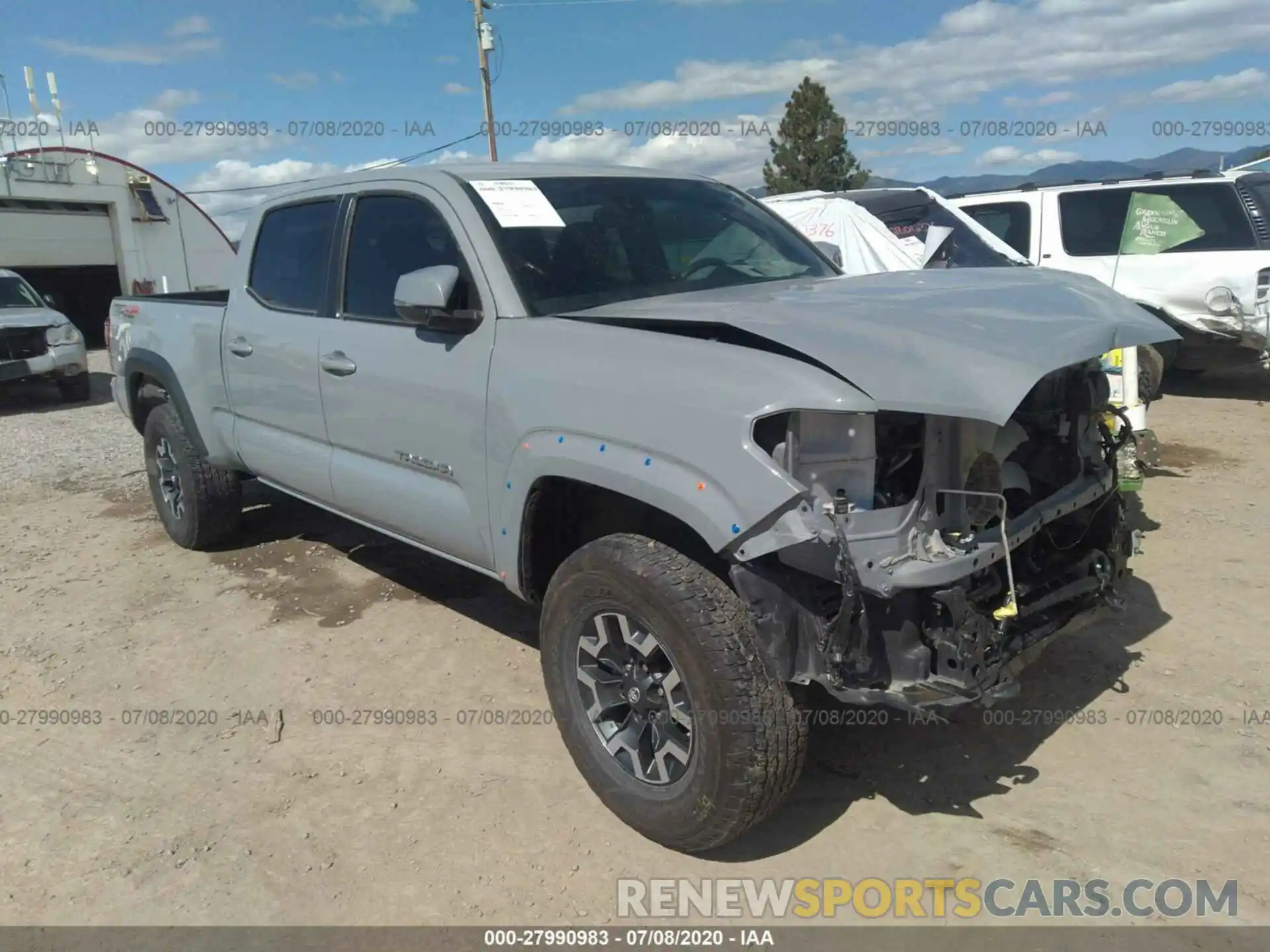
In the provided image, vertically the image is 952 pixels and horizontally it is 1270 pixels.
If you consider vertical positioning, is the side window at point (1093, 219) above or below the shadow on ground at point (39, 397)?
above

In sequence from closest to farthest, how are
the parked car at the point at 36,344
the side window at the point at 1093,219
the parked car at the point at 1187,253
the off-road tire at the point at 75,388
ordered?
1. the parked car at the point at 1187,253
2. the side window at the point at 1093,219
3. the parked car at the point at 36,344
4. the off-road tire at the point at 75,388

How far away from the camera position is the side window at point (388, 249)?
365 centimetres

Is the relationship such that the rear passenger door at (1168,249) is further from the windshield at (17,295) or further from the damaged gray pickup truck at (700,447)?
the windshield at (17,295)

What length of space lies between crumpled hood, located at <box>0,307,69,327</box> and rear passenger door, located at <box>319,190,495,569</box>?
10.3 meters

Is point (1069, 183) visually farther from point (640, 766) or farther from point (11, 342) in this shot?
point (11, 342)

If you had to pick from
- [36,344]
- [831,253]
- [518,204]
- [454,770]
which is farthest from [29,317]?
[454,770]

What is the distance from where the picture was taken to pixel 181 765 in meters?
3.48

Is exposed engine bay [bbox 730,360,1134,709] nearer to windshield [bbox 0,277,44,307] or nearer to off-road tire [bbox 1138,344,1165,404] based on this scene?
off-road tire [bbox 1138,344,1165,404]

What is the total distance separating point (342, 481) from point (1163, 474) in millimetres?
5345

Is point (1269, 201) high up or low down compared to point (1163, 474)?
up

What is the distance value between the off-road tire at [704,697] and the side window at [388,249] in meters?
1.34

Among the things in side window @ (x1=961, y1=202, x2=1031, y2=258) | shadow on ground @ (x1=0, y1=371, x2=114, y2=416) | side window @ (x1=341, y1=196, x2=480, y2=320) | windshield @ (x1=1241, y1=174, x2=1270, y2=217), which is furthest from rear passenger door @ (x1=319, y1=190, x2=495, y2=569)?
shadow on ground @ (x1=0, y1=371, x2=114, y2=416)

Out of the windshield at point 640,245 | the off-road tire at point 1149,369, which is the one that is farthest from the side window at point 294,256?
the off-road tire at point 1149,369
